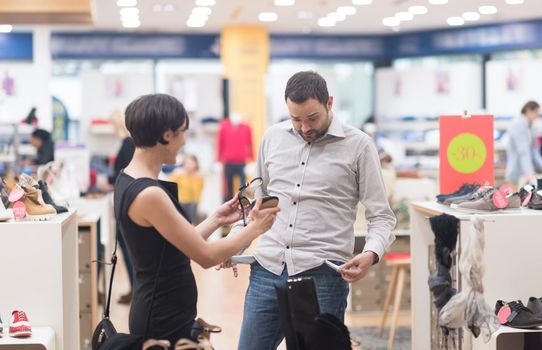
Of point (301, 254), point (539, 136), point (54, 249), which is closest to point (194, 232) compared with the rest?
point (301, 254)

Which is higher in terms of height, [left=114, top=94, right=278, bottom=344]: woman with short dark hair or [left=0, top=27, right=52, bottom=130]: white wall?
[left=0, top=27, right=52, bottom=130]: white wall

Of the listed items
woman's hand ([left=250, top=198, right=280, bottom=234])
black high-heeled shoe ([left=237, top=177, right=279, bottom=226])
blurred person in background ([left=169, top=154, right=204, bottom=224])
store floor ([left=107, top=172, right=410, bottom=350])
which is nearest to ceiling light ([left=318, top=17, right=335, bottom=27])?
blurred person in background ([left=169, top=154, right=204, bottom=224])

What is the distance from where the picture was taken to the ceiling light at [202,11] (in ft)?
43.3

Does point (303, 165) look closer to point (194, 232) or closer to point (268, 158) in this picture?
point (268, 158)

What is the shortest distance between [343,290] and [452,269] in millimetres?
739

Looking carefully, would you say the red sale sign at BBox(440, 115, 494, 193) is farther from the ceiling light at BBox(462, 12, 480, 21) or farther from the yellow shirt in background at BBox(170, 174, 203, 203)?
the ceiling light at BBox(462, 12, 480, 21)

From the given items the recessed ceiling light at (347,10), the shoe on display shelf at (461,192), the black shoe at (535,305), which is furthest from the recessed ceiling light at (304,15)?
the black shoe at (535,305)

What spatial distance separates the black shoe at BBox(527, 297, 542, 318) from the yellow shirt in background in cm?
869

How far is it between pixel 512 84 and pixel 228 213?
12.9m

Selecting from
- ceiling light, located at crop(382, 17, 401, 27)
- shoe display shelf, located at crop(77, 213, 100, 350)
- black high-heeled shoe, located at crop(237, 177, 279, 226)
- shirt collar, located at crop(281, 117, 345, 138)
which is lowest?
shoe display shelf, located at crop(77, 213, 100, 350)

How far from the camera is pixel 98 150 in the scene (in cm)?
1446

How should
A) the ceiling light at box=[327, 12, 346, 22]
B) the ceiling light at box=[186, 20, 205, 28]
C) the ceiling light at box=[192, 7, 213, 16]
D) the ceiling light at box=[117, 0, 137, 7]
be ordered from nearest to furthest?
the ceiling light at box=[117, 0, 137, 7]
the ceiling light at box=[192, 7, 213, 16]
the ceiling light at box=[327, 12, 346, 22]
the ceiling light at box=[186, 20, 205, 28]

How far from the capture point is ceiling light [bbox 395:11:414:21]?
558 inches

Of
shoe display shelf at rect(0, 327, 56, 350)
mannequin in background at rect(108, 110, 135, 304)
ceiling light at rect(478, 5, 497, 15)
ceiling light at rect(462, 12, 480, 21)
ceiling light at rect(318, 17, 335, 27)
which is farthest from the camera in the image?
ceiling light at rect(318, 17, 335, 27)
